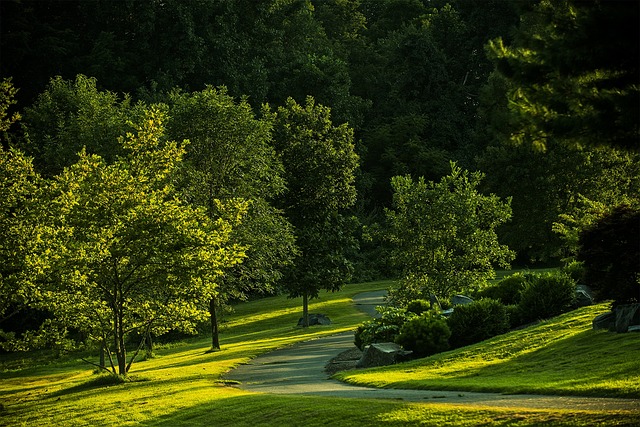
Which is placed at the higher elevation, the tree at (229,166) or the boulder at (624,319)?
the tree at (229,166)

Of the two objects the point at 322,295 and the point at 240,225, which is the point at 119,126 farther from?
the point at 322,295

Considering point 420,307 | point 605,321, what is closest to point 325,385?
point 605,321

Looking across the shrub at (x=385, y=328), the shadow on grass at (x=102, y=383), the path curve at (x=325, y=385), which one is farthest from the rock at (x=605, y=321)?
the shadow on grass at (x=102, y=383)

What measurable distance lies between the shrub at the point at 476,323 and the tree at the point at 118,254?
7.78 meters

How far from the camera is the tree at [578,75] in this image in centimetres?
1012

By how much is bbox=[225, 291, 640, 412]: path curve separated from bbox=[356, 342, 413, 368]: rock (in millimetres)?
1269

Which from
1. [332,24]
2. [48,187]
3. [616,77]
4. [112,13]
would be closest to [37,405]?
[48,187]

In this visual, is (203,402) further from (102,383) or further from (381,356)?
(102,383)

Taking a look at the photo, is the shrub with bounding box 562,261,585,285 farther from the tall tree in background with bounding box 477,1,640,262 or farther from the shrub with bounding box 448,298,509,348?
the tall tree in background with bounding box 477,1,640,262

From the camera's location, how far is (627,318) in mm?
19297

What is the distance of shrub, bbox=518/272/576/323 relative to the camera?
25375 millimetres

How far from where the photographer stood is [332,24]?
302 feet

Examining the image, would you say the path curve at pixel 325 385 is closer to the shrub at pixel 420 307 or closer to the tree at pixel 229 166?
the shrub at pixel 420 307

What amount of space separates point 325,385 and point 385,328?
645 cm
